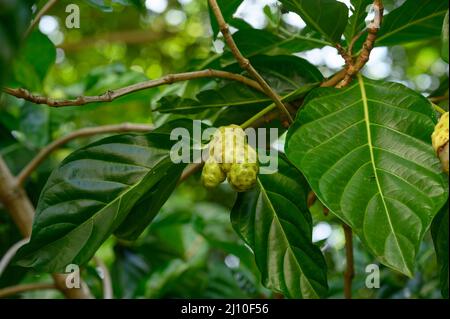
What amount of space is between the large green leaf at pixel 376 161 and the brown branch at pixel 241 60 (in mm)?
63

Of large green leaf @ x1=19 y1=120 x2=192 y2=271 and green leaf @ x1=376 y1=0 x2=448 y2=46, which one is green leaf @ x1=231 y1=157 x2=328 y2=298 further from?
green leaf @ x1=376 y1=0 x2=448 y2=46

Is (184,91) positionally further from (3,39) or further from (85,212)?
(3,39)

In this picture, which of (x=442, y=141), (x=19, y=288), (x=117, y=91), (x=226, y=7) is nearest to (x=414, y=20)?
(x=226, y=7)

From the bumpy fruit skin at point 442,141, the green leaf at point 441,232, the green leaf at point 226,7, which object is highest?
the green leaf at point 226,7

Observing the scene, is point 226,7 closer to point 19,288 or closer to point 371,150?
point 371,150

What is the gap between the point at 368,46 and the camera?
980mm

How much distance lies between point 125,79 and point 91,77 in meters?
0.16

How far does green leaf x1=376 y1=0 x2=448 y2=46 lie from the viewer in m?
1.14

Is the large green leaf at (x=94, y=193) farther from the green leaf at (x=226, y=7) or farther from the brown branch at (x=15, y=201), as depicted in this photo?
the brown branch at (x=15, y=201)

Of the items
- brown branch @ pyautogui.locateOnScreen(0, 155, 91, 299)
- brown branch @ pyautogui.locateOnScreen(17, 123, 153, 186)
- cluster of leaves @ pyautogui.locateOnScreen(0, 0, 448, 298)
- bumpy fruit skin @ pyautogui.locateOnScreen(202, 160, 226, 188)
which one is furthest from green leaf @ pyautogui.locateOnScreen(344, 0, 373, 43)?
brown branch @ pyautogui.locateOnScreen(0, 155, 91, 299)

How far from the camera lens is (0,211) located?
1.76m

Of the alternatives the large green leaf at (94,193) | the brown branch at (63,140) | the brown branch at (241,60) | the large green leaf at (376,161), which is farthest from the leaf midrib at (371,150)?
the brown branch at (63,140)

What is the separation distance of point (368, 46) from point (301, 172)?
0.78 feet

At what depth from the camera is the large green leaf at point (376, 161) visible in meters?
0.81
